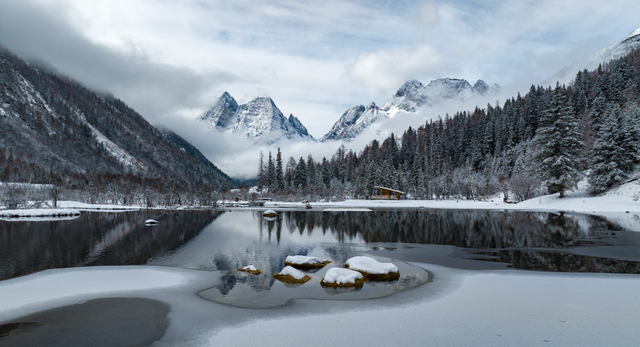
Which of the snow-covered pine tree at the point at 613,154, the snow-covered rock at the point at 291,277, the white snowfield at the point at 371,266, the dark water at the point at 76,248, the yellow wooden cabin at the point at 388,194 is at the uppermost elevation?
the snow-covered pine tree at the point at 613,154

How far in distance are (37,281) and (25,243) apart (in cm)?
1921

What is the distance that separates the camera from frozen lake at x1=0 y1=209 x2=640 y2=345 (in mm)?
11695


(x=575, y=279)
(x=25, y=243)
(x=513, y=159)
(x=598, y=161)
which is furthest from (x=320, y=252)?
(x=513, y=159)

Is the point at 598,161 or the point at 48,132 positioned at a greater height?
the point at 48,132

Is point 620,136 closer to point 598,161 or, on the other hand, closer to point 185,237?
point 598,161

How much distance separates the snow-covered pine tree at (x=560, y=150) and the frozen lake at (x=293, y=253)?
56.2 ft

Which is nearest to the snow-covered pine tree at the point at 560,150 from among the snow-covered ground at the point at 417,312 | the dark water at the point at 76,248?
the snow-covered ground at the point at 417,312

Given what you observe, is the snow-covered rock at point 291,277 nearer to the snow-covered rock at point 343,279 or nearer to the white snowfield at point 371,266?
the snow-covered rock at point 343,279

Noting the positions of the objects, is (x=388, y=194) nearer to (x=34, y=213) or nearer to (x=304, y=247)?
(x=304, y=247)

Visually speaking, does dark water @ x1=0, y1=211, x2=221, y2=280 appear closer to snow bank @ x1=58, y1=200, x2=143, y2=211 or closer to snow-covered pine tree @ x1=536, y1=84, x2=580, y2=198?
snow-covered pine tree @ x1=536, y1=84, x2=580, y2=198

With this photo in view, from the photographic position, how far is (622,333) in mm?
8555

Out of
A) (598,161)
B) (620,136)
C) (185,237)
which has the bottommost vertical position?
(185,237)

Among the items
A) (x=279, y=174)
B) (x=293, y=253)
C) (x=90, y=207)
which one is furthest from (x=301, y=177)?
(x=293, y=253)

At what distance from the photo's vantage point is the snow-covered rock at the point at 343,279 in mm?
14688
